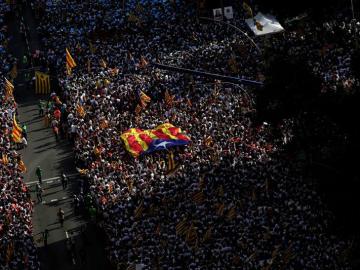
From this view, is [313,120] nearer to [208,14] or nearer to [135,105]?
[135,105]

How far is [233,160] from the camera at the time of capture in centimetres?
6025

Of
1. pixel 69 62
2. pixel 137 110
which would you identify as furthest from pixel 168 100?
pixel 69 62

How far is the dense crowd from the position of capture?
52.7 meters

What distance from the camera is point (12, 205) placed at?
6009 cm

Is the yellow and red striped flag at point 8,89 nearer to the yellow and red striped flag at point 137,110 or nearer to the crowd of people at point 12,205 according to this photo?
the crowd of people at point 12,205

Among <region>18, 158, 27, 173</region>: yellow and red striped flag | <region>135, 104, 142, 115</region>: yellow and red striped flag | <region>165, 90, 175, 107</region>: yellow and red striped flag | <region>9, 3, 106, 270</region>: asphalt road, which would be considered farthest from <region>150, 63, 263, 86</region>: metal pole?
<region>18, 158, 27, 173</region>: yellow and red striped flag

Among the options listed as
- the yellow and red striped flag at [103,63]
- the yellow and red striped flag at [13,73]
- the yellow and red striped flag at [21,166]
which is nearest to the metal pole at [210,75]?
the yellow and red striped flag at [103,63]

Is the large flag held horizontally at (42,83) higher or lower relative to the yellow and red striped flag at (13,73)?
lower

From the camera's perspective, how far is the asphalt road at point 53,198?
189 feet

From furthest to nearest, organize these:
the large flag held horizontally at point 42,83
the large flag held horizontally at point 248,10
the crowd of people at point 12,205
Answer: the large flag held horizontally at point 248,10, the large flag held horizontally at point 42,83, the crowd of people at point 12,205

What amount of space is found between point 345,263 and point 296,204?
538 cm

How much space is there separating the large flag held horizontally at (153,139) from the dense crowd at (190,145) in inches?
23.0

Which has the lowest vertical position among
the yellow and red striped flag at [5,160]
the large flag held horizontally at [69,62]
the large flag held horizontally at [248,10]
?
the yellow and red striped flag at [5,160]

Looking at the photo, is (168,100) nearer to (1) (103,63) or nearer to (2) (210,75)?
(2) (210,75)
